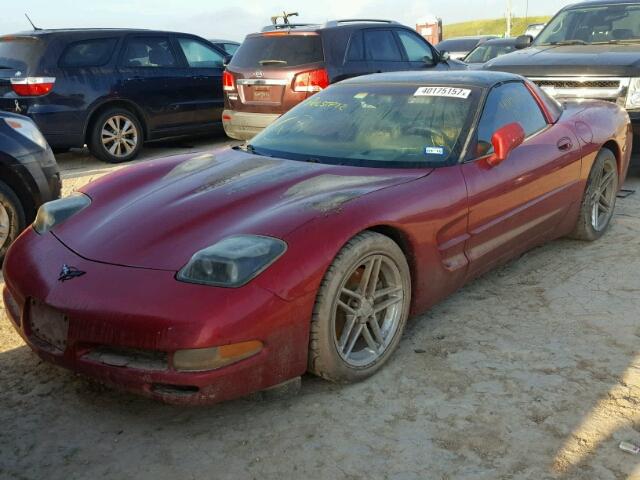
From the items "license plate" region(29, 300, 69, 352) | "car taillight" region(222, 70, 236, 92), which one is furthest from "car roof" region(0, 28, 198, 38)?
"license plate" region(29, 300, 69, 352)

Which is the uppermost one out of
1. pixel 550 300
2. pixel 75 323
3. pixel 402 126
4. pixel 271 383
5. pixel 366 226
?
pixel 402 126

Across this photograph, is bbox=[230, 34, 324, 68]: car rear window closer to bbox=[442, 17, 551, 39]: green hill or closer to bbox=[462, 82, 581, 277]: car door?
bbox=[462, 82, 581, 277]: car door

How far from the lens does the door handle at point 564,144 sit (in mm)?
4430

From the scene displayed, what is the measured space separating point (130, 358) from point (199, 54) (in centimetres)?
795

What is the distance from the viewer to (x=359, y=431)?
8.86 feet

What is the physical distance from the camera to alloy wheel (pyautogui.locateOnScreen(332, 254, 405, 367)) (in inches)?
119

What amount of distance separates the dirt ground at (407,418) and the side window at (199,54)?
6.73 metres

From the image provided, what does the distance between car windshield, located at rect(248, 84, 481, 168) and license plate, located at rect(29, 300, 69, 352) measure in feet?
5.26

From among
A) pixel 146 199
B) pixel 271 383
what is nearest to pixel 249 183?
pixel 146 199

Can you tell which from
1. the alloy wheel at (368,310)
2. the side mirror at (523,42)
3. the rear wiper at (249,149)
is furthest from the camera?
the side mirror at (523,42)

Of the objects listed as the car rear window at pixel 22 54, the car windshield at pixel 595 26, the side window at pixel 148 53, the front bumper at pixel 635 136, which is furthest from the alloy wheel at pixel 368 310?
the side window at pixel 148 53

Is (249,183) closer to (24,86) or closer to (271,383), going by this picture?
(271,383)

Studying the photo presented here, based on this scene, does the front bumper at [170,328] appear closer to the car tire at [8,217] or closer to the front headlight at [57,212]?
the front headlight at [57,212]

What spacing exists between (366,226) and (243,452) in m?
1.09
